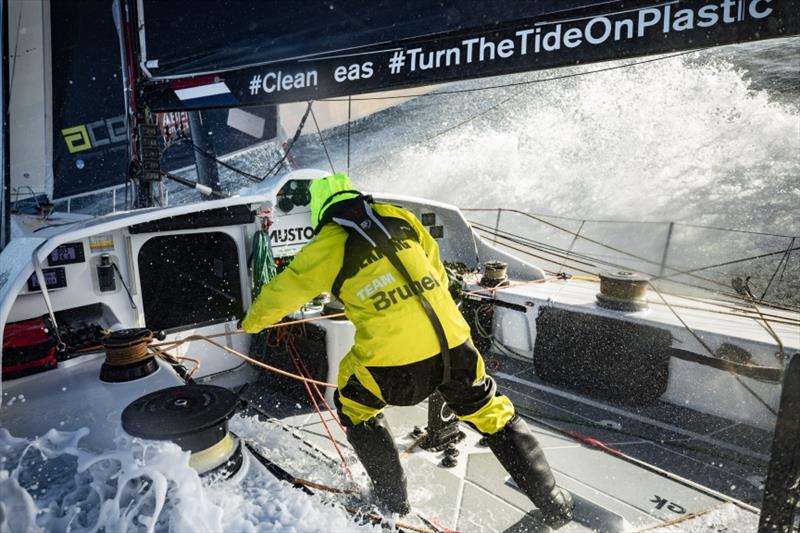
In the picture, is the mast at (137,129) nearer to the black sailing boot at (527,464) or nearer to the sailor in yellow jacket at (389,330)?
the sailor in yellow jacket at (389,330)

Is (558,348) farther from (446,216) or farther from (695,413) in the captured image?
(446,216)

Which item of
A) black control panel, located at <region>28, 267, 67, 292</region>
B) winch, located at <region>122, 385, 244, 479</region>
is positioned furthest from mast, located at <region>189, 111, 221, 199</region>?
winch, located at <region>122, 385, 244, 479</region>

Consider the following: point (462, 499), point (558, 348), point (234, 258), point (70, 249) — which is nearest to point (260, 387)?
point (234, 258)

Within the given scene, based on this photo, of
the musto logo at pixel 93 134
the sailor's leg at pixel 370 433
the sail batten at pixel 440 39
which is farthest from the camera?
the musto logo at pixel 93 134

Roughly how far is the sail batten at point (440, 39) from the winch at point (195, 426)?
1.51 m

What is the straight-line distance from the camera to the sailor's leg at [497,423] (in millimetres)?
2279

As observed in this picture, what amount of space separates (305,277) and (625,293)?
327 centimetres

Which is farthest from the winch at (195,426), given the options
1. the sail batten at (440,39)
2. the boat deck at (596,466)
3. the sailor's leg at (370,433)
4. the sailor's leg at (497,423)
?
the sail batten at (440,39)

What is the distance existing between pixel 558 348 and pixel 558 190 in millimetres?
19860

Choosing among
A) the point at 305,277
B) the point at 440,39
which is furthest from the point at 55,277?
the point at 440,39

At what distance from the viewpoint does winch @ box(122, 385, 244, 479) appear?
5.67 feet

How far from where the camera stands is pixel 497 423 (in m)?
2.32

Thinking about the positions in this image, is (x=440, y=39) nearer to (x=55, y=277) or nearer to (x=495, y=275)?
(x=55, y=277)

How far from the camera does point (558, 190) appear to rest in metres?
22.9
